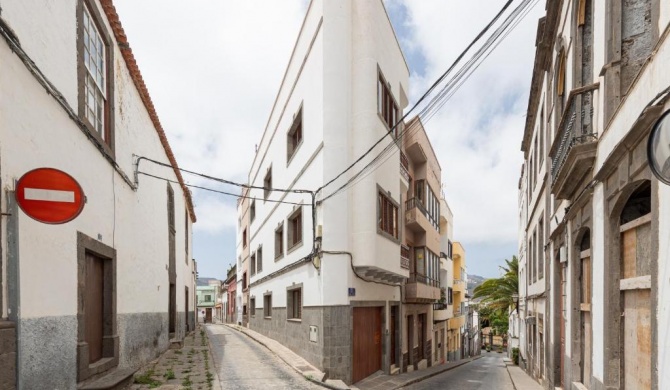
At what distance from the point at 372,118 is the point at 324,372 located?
262 inches

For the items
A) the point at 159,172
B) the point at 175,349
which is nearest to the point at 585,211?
the point at 159,172

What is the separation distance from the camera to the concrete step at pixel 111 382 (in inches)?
237

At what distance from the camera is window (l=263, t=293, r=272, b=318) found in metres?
18.7

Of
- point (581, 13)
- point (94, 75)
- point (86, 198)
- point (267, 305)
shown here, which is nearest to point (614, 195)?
point (581, 13)

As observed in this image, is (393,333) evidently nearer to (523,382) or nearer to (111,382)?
(523,382)

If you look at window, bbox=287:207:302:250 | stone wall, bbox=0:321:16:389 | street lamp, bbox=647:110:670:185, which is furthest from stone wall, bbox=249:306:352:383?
street lamp, bbox=647:110:670:185

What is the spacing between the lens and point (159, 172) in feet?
42.3

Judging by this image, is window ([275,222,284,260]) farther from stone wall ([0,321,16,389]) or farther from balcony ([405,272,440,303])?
stone wall ([0,321,16,389])

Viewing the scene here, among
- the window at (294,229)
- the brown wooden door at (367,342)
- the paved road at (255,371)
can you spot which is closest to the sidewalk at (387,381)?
the brown wooden door at (367,342)

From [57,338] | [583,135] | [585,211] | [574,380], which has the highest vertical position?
[583,135]

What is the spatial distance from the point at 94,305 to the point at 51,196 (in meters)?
4.12

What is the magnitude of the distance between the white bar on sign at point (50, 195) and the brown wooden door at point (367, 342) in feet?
28.7

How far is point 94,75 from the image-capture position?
7.29m

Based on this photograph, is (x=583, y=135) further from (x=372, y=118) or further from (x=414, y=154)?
(x=414, y=154)
